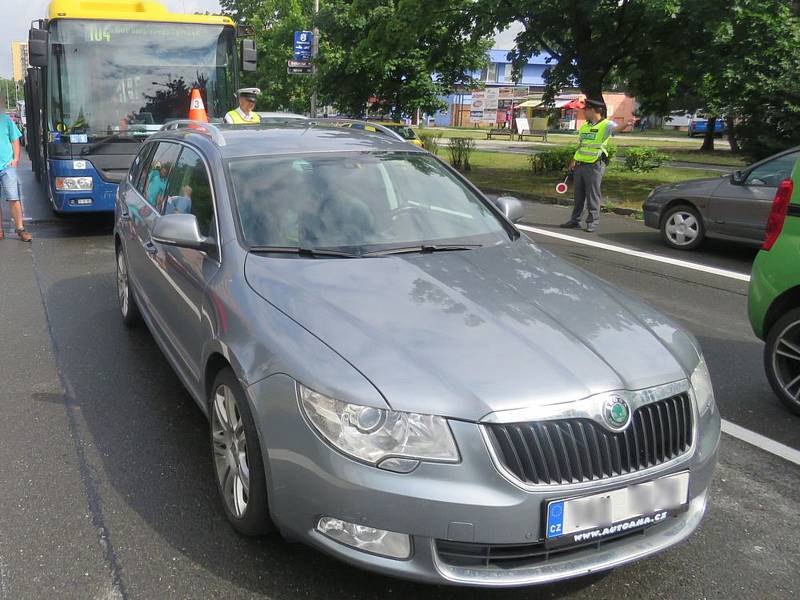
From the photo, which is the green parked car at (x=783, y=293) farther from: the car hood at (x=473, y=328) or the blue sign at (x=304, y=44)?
the blue sign at (x=304, y=44)

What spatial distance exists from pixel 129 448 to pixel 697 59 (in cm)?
1374

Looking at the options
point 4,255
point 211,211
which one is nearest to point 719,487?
point 211,211

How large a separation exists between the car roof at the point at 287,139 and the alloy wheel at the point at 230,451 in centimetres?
150

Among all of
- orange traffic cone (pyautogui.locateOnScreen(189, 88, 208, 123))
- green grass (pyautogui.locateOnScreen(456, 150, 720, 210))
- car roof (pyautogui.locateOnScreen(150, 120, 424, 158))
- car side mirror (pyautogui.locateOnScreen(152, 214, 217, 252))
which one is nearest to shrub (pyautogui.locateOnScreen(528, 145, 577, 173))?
green grass (pyautogui.locateOnScreen(456, 150, 720, 210))

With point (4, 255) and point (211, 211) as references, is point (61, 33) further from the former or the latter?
point (211, 211)

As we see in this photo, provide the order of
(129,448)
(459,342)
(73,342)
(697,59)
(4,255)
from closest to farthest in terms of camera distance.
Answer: (459,342) < (129,448) < (73,342) < (4,255) < (697,59)

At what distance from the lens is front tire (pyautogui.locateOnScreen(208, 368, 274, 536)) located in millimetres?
2840

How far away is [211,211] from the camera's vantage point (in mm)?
3807

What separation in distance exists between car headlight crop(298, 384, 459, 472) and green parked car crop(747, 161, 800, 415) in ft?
10.3

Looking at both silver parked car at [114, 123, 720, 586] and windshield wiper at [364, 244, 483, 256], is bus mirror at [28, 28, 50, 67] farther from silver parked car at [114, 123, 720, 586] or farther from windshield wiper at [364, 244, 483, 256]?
windshield wiper at [364, 244, 483, 256]

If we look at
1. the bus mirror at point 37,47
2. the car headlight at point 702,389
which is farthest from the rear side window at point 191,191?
the bus mirror at point 37,47

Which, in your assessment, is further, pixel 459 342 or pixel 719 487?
pixel 719 487

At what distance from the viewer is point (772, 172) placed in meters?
9.09

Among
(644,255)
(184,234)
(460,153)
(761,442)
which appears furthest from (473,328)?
(460,153)
